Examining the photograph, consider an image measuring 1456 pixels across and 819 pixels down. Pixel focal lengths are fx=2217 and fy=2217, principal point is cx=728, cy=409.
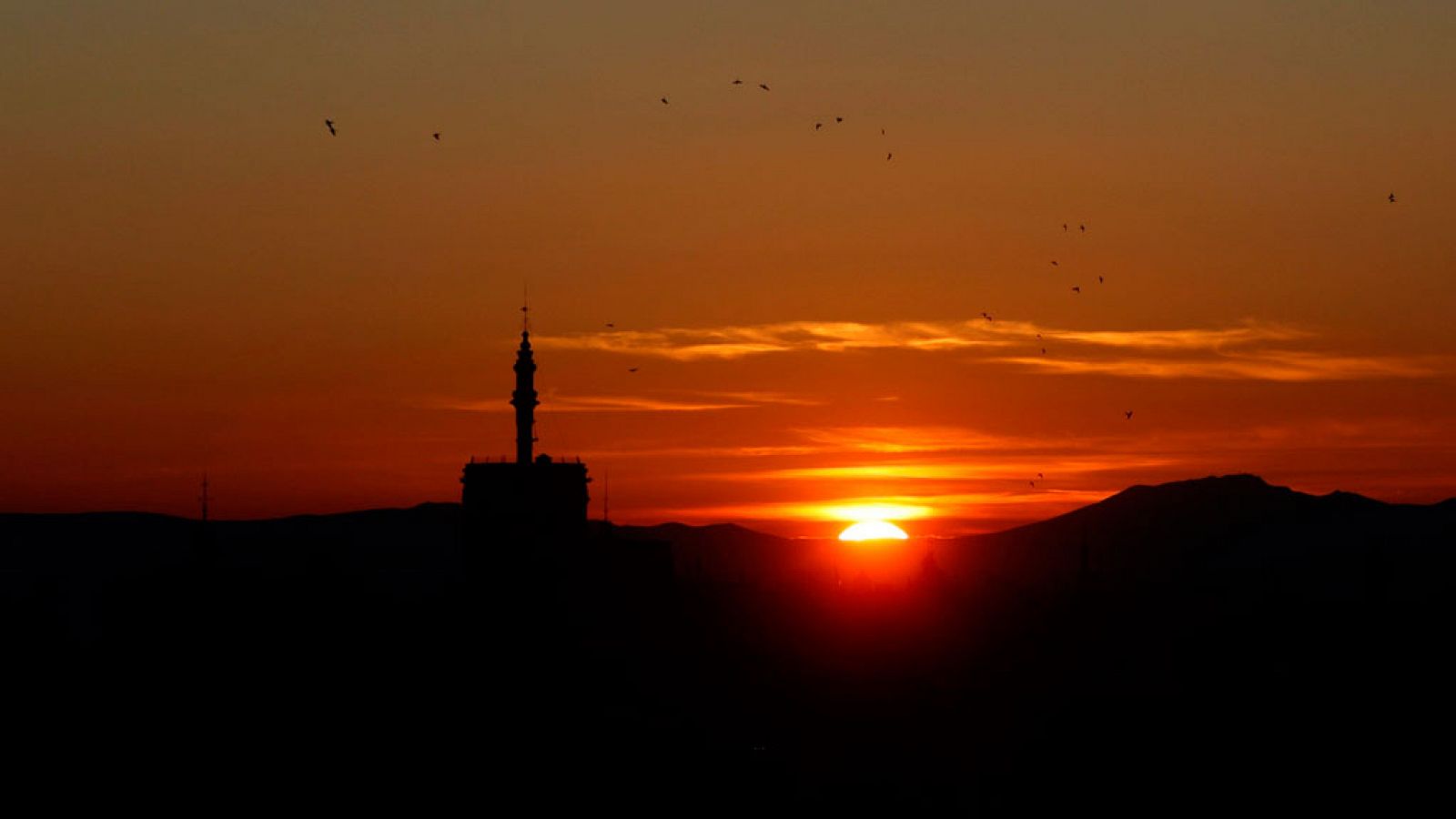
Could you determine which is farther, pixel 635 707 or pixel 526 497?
pixel 526 497

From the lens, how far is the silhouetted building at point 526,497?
13100cm

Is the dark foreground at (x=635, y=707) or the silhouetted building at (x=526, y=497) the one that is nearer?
the dark foreground at (x=635, y=707)

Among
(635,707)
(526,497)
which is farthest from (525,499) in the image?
(635,707)

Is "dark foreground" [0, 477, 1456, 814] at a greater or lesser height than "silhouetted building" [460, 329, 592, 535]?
lesser

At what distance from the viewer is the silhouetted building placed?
13100cm

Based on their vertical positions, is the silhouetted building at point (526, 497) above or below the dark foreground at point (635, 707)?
above

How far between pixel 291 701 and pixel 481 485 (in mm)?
32321

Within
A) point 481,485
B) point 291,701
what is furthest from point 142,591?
point 291,701

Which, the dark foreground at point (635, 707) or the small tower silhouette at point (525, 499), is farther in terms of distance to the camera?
the small tower silhouette at point (525, 499)

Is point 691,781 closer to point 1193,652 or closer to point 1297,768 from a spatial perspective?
point 1297,768

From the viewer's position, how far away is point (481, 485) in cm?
13212

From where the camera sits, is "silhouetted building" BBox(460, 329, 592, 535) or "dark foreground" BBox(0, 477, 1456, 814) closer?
"dark foreground" BBox(0, 477, 1456, 814)

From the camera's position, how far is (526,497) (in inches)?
5162

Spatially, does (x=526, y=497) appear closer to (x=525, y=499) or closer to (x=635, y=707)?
(x=525, y=499)
